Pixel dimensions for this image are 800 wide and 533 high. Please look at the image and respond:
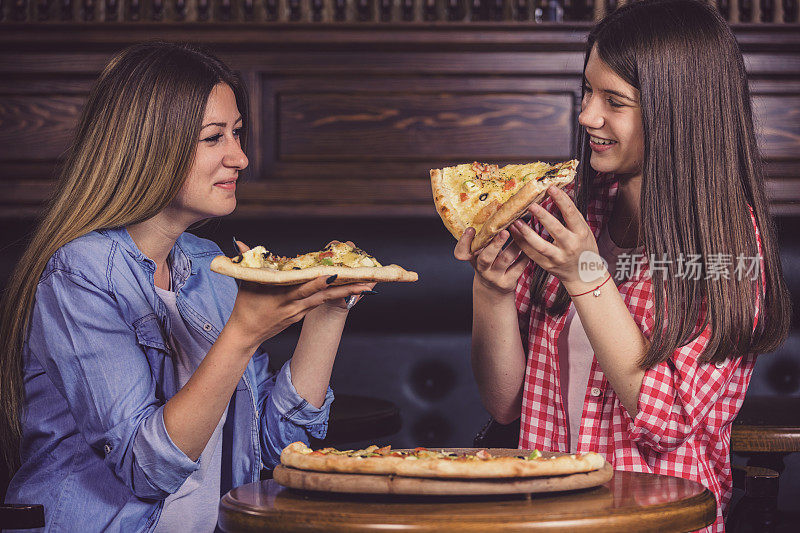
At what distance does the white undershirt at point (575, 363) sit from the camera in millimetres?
2166

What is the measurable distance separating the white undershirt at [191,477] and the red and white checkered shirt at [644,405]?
2.43 ft

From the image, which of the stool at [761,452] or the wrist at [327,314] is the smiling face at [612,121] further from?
the stool at [761,452]

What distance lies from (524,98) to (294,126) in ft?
3.11

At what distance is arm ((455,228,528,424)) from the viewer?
2092 mm

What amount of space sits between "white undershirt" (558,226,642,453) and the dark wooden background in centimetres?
153

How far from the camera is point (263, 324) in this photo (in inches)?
69.7

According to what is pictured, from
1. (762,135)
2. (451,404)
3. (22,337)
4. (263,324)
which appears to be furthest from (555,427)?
(762,135)

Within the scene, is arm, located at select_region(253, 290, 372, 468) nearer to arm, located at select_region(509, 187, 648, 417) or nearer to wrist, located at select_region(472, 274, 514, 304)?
wrist, located at select_region(472, 274, 514, 304)

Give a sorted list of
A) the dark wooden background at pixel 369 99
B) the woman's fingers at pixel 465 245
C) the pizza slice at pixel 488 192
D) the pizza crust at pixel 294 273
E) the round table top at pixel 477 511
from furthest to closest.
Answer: the dark wooden background at pixel 369 99 < the woman's fingers at pixel 465 245 < the pizza slice at pixel 488 192 < the pizza crust at pixel 294 273 < the round table top at pixel 477 511

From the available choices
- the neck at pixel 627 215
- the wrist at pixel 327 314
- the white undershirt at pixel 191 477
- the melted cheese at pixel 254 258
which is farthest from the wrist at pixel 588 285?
the white undershirt at pixel 191 477

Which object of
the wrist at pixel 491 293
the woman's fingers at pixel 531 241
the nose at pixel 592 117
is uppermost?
the nose at pixel 592 117

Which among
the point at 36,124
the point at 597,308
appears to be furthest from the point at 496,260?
the point at 36,124

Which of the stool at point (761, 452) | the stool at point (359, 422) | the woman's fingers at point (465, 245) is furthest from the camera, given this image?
the stool at point (359, 422)

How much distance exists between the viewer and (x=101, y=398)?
6.09 ft
